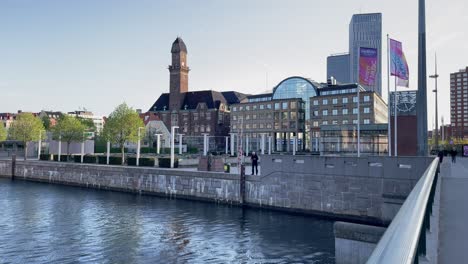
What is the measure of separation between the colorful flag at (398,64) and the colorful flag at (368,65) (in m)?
1.35

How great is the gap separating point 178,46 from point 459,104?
115m

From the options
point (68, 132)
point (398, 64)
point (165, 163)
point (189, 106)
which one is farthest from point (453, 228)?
point (189, 106)

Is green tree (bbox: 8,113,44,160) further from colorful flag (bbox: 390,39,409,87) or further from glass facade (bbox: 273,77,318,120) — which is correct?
glass facade (bbox: 273,77,318,120)

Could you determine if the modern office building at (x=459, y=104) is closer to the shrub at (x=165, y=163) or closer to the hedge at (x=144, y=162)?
the shrub at (x=165, y=163)

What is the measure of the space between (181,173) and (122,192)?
26.0 feet

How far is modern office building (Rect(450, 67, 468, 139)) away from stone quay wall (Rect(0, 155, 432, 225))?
144736 millimetres

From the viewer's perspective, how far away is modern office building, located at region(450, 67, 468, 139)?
148m

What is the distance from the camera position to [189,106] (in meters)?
120

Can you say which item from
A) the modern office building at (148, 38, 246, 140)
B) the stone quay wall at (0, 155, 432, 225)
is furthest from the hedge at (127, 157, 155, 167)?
the modern office building at (148, 38, 246, 140)

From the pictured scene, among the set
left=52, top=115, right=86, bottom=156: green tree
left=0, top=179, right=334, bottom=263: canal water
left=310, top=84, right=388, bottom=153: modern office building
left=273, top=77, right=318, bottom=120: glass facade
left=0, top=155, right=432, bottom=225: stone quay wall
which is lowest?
left=0, top=179, right=334, bottom=263: canal water

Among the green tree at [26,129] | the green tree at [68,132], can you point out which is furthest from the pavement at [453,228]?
the green tree at [26,129]

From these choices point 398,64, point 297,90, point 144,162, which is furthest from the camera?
point 297,90

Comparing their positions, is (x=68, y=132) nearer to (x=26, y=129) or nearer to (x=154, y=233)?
(x=26, y=129)

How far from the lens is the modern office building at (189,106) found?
11431 cm
